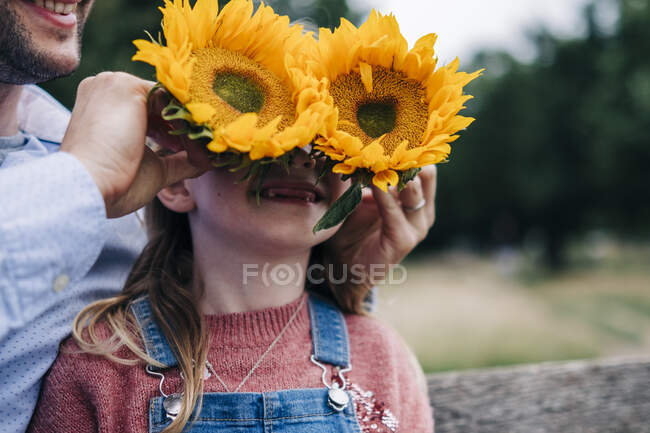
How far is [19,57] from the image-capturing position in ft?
6.10

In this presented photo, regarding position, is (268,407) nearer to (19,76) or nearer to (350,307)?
(350,307)

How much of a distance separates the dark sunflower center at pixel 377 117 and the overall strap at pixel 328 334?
35.4 inches

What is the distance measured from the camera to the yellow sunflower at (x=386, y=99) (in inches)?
59.8

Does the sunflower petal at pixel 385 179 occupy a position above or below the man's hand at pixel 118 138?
above

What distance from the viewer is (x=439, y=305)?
15.4 meters

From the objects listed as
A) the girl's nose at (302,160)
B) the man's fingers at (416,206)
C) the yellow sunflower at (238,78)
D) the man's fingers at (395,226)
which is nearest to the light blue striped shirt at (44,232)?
the yellow sunflower at (238,78)

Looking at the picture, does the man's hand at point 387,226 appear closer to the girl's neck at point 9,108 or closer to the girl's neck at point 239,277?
the girl's neck at point 239,277

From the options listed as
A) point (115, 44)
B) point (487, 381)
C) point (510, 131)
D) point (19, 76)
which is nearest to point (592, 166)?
point (510, 131)

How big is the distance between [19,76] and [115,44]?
27.7 ft

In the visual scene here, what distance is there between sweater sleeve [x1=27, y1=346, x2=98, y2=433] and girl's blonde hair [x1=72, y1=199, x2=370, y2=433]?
0.10 meters

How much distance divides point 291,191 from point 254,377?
69cm

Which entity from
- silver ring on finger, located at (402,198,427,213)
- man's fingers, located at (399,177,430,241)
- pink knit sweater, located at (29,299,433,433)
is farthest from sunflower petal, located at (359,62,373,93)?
pink knit sweater, located at (29,299,433,433)

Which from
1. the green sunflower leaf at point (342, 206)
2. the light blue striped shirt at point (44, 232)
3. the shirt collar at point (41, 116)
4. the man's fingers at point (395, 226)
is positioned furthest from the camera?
the shirt collar at point (41, 116)

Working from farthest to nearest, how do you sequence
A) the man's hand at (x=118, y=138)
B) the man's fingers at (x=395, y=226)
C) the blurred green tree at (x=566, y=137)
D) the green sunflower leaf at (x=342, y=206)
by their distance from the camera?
the blurred green tree at (x=566, y=137) → the man's fingers at (x=395, y=226) → the green sunflower leaf at (x=342, y=206) → the man's hand at (x=118, y=138)
